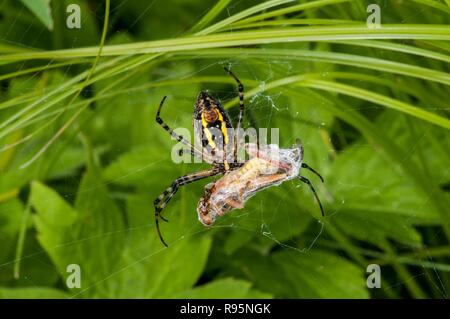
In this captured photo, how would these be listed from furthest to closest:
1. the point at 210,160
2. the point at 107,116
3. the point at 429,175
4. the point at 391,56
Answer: the point at 107,116, the point at 210,160, the point at 429,175, the point at 391,56

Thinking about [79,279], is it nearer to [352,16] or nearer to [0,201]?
[0,201]

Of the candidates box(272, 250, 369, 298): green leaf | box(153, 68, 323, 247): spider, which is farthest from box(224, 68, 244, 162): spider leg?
box(272, 250, 369, 298): green leaf

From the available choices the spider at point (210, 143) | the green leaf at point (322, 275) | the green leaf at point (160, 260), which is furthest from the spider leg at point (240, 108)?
the green leaf at point (322, 275)

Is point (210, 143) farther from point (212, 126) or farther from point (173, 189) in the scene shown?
point (173, 189)

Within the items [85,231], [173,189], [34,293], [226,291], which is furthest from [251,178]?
[34,293]

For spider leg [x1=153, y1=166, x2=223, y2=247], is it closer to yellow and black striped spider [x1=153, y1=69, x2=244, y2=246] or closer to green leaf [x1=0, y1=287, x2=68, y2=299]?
yellow and black striped spider [x1=153, y1=69, x2=244, y2=246]
